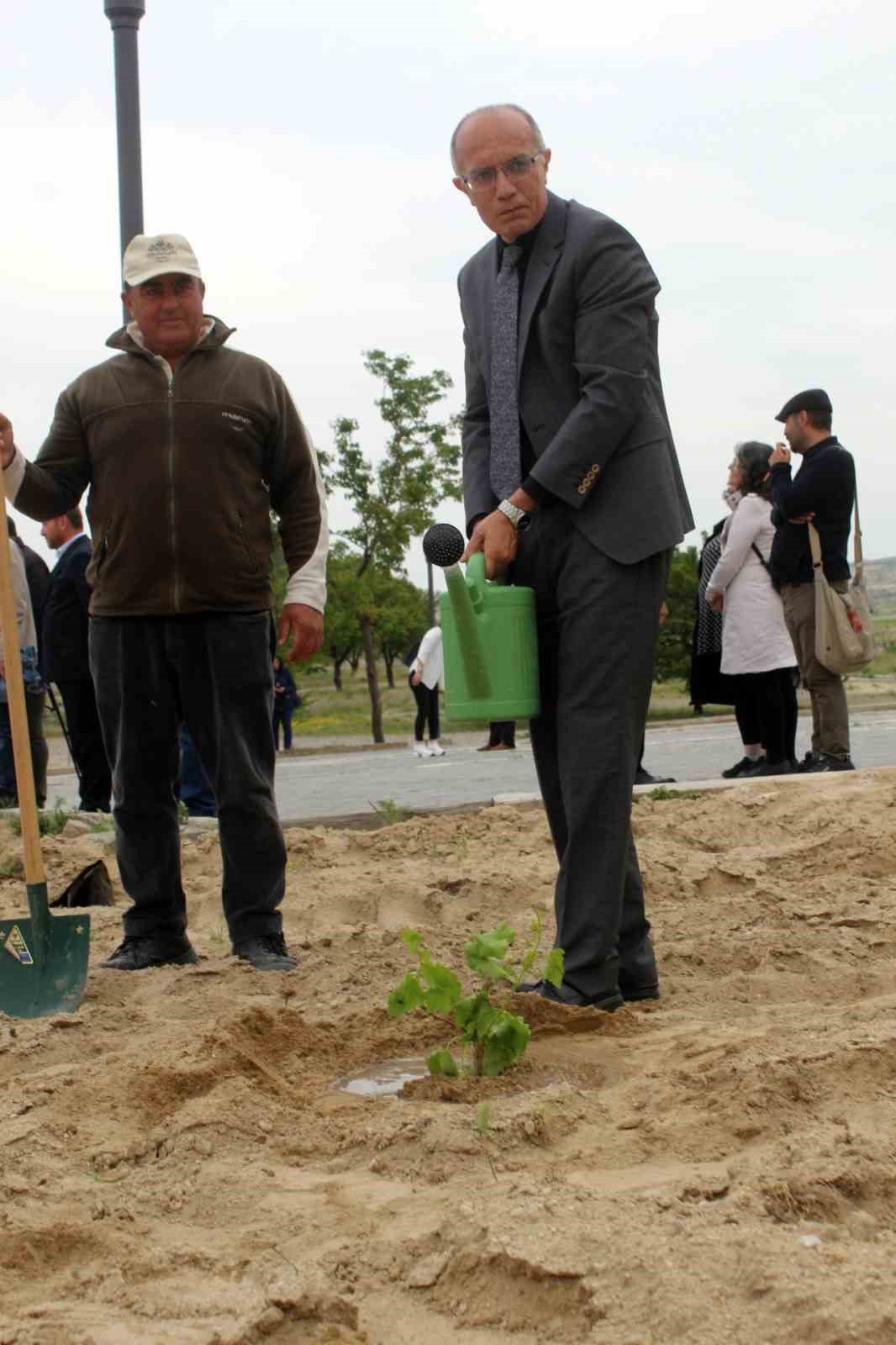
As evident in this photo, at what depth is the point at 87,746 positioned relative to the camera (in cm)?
962

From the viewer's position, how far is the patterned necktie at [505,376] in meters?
4.45

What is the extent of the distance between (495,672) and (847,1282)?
213 centimetres

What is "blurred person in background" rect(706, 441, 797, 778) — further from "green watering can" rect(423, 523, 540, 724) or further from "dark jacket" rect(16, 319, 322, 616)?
"green watering can" rect(423, 523, 540, 724)

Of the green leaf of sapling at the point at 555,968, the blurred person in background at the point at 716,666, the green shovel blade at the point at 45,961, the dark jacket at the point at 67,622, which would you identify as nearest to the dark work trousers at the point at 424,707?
the blurred person in background at the point at 716,666

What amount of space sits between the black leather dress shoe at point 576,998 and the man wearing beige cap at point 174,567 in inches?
40.0

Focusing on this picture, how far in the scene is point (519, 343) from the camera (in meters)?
4.43

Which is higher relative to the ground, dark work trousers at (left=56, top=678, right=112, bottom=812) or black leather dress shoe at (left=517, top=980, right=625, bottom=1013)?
dark work trousers at (left=56, top=678, right=112, bottom=812)

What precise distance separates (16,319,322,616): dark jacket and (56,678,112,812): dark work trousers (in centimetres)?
453

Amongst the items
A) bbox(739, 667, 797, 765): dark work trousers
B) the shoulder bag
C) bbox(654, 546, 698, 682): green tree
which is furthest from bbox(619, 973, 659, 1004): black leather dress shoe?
bbox(654, 546, 698, 682): green tree

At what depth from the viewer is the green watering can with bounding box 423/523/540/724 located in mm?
4145

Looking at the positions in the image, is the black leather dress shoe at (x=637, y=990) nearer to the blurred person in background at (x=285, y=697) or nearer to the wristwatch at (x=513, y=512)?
the wristwatch at (x=513, y=512)

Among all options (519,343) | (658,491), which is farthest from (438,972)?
(519,343)

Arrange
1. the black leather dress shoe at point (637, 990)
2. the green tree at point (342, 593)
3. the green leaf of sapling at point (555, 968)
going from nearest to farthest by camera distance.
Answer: the green leaf of sapling at point (555, 968) < the black leather dress shoe at point (637, 990) < the green tree at point (342, 593)

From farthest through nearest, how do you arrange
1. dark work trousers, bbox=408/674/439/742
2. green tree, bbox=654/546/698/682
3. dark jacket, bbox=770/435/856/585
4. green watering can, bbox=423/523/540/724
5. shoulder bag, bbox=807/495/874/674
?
1. green tree, bbox=654/546/698/682
2. dark work trousers, bbox=408/674/439/742
3. dark jacket, bbox=770/435/856/585
4. shoulder bag, bbox=807/495/874/674
5. green watering can, bbox=423/523/540/724
